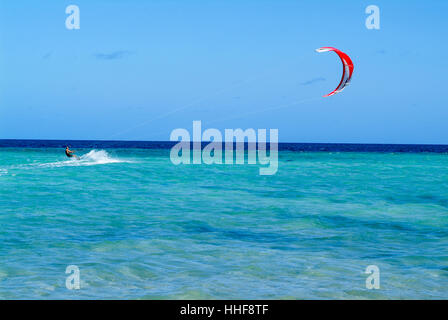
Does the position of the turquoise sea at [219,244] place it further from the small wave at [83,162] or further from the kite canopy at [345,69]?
the small wave at [83,162]

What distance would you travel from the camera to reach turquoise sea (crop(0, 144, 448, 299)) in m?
7.09

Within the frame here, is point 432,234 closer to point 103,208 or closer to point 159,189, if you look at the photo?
point 103,208

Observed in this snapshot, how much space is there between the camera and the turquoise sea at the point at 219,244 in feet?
23.3

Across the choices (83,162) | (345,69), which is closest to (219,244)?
(345,69)

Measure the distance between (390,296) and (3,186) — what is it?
17754mm

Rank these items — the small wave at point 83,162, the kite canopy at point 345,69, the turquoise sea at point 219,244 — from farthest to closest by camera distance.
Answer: the small wave at point 83,162 → the kite canopy at point 345,69 → the turquoise sea at point 219,244

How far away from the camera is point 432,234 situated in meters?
11.5

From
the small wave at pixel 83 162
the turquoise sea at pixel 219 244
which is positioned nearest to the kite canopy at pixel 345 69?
the turquoise sea at pixel 219 244

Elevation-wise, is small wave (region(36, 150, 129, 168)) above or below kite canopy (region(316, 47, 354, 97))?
below

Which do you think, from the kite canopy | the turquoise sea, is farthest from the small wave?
the kite canopy

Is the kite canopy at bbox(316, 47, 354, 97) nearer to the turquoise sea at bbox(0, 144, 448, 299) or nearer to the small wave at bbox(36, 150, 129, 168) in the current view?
the turquoise sea at bbox(0, 144, 448, 299)

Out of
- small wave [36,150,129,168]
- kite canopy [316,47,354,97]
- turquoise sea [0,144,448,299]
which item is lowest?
turquoise sea [0,144,448,299]
